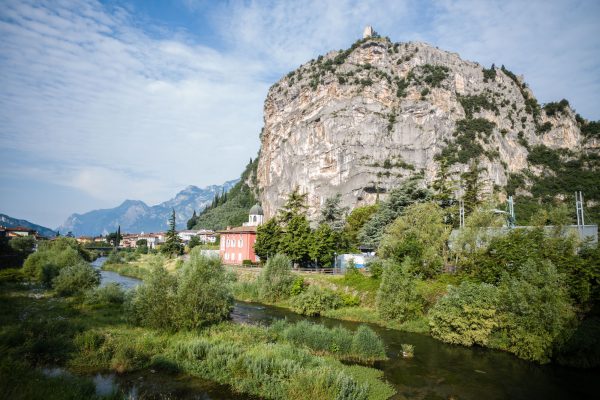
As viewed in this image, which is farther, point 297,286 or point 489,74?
point 489,74

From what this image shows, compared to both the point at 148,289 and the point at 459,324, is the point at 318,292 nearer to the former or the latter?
the point at 459,324

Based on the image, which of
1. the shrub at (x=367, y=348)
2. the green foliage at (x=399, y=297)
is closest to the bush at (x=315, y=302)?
the green foliage at (x=399, y=297)

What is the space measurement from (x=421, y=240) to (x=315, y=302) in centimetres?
1275

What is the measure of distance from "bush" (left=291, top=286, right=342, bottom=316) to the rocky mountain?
62.7 m

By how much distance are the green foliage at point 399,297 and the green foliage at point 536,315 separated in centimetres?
725

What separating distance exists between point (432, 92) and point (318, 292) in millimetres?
→ 95779

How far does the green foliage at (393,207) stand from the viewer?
178 ft

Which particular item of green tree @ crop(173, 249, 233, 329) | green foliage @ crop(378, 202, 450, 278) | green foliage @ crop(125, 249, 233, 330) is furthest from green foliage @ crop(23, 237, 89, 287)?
green foliage @ crop(378, 202, 450, 278)

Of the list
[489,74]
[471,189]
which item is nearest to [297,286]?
[471,189]

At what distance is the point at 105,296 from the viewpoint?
3541 centimetres

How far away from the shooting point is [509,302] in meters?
25.0

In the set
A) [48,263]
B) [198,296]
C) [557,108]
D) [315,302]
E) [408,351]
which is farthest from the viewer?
[557,108]

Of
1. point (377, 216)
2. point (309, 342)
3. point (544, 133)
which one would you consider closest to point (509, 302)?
point (309, 342)

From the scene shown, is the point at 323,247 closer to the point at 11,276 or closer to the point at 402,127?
the point at 11,276
